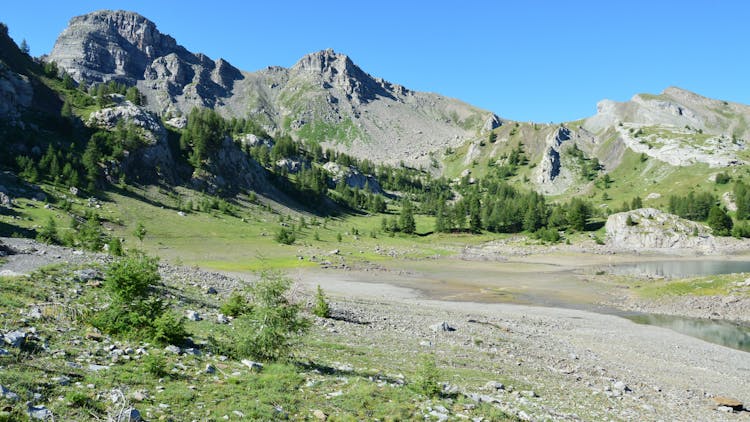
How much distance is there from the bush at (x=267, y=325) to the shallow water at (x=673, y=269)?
3156 inches

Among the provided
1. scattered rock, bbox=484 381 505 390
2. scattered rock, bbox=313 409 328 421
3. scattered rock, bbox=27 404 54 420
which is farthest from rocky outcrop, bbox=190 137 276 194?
scattered rock, bbox=27 404 54 420

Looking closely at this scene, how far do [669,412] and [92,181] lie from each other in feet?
392

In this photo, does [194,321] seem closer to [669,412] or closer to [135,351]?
[135,351]

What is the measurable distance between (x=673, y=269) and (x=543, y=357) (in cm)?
8375

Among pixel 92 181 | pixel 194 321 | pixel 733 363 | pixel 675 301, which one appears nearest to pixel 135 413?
pixel 194 321

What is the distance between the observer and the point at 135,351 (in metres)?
14.3

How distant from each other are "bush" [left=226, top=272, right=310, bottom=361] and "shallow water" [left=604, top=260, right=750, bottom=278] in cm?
8016

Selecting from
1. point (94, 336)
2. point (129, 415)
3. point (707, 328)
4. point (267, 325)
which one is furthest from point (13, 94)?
point (707, 328)

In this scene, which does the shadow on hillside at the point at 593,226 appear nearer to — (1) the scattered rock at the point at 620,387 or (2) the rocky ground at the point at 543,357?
(2) the rocky ground at the point at 543,357

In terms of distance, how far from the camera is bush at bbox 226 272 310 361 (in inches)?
660

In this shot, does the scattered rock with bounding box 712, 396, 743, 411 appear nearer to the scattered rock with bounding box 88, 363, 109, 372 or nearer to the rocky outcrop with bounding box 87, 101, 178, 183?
the scattered rock with bounding box 88, 363, 109, 372

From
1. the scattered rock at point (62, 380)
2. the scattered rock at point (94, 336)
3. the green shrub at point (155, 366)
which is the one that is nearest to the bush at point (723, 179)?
the green shrub at point (155, 366)

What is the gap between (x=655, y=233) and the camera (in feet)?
440

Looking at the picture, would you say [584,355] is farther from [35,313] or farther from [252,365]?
[35,313]
